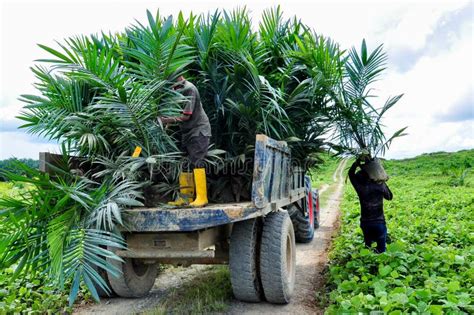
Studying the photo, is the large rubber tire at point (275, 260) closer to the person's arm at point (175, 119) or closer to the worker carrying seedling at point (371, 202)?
the person's arm at point (175, 119)

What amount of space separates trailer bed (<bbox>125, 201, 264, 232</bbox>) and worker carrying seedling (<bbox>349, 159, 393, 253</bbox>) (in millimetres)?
2141

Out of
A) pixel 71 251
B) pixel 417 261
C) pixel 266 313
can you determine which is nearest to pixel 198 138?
pixel 71 251

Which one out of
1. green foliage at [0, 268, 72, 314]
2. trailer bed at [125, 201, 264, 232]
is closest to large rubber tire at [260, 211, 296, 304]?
trailer bed at [125, 201, 264, 232]

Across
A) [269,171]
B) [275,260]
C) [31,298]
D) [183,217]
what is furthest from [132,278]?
[269,171]

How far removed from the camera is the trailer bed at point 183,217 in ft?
10.8

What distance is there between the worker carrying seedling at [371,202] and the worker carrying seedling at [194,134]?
211 cm

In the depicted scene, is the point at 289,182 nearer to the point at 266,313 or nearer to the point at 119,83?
the point at 266,313

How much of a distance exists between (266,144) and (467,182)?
14.2 meters

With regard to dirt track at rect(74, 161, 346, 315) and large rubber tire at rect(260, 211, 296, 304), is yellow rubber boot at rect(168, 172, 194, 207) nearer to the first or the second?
large rubber tire at rect(260, 211, 296, 304)

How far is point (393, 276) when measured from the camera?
4008mm

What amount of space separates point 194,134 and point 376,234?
8.86 feet

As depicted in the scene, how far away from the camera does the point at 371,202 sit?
16.6 feet

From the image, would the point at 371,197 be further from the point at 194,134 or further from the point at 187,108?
the point at 187,108

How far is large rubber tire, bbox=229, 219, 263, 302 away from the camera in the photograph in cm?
384
